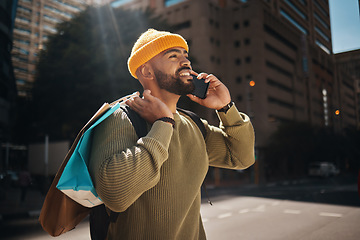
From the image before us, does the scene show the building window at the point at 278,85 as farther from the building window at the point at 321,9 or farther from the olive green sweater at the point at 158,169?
the olive green sweater at the point at 158,169

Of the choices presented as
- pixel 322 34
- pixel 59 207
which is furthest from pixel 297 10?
pixel 59 207

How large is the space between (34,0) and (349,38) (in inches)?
2858

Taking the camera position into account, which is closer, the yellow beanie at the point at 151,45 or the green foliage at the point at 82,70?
the yellow beanie at the point at 151,45

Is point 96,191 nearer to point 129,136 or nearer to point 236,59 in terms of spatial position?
point 129,136

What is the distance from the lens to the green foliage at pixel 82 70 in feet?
48.1

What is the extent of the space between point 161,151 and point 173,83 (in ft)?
1.54

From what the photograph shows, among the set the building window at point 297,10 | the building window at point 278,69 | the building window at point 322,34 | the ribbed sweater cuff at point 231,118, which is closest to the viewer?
the ribbed sweater cuff at point 231,118

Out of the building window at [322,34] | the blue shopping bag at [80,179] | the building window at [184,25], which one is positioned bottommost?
the blue shopping bag at [80,179]

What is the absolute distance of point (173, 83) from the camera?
4.99 ft

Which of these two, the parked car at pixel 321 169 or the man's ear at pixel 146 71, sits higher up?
the man's ear at pixel 146 71

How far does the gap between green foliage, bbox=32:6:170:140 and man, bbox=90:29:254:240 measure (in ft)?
42.7

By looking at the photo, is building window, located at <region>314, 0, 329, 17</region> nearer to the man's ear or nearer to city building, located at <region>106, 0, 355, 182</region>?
the man's ear

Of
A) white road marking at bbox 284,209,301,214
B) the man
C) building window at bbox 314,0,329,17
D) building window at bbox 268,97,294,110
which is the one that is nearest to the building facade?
white road marking at bbox 284,209,301,214

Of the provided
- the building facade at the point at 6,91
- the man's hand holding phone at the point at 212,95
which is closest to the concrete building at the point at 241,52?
the building facade at the point at 6,91
